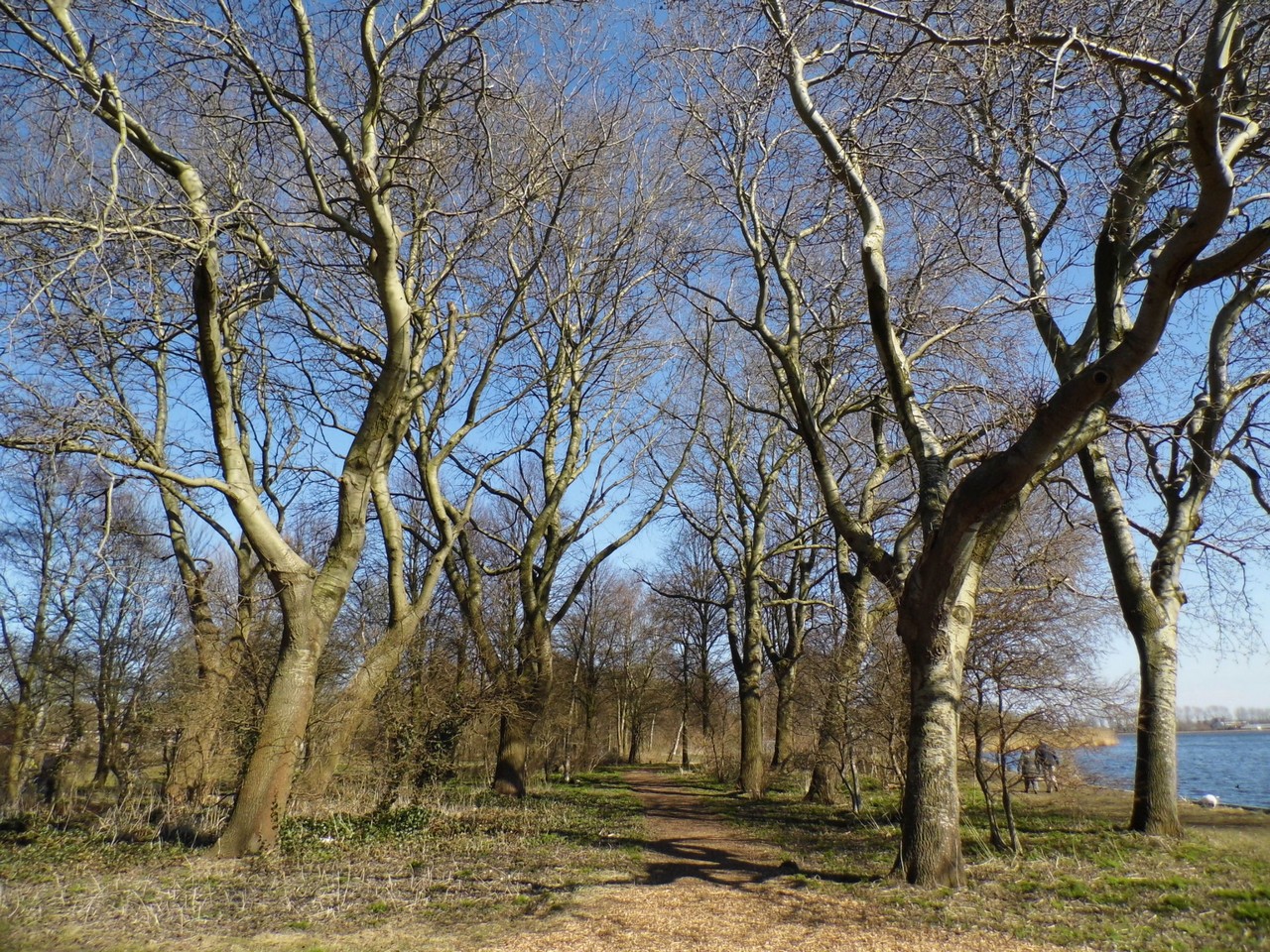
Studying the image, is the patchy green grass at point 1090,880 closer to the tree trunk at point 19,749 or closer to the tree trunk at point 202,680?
the tree trunk at point 202,680

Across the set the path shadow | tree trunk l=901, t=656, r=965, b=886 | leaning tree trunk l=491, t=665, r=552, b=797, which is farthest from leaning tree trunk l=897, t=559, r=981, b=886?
leaning tree trunk l=491, t=665, r=552, b=797

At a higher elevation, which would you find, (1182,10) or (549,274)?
(549,274)

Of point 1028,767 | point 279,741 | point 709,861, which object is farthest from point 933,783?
point 279,741

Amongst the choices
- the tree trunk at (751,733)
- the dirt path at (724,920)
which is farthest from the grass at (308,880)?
the tree trunk at (751,733)

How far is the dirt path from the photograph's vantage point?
17.3ft

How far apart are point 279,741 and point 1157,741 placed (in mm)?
9643

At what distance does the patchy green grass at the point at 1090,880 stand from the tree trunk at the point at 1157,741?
1.07ft

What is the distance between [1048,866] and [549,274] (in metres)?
12.0

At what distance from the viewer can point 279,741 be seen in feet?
26.9

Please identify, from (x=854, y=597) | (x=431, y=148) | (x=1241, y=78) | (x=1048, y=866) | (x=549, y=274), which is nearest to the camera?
(x=1241, y=78)

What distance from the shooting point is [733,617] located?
2106 cm

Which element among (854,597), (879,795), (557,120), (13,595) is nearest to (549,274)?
(557,120)

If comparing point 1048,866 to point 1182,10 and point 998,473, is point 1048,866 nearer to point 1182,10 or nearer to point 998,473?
point 998,473

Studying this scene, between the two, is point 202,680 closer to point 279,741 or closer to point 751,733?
point 279,741
